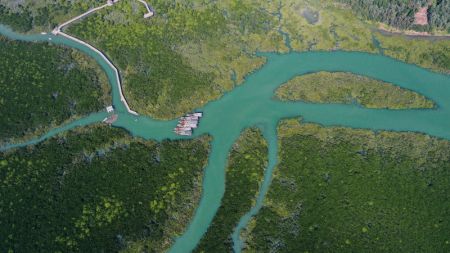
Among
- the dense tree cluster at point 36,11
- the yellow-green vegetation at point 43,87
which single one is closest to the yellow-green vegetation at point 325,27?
the yellow-green vegetation at point 43,87

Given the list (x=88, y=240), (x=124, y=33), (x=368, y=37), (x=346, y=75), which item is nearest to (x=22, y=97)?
(x=124, y=33)

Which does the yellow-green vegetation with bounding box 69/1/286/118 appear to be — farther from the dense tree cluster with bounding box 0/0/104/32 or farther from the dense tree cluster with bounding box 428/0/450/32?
the dense tree cluster with bounding box 428/0/450/32

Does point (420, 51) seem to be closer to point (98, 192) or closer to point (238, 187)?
point (238, 187)

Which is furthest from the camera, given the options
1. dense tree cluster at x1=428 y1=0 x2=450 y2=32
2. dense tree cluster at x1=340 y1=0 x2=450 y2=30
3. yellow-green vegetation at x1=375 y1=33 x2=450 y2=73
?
dense tree cluster at x1=340 y1=0 x2=450 y2=30

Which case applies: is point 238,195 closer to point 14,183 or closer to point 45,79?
point 14,183

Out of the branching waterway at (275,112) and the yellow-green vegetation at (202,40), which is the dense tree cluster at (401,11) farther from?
the branching waterway at (275,112)

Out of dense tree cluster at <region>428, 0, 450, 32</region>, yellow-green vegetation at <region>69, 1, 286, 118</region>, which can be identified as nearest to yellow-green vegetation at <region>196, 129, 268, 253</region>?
yellow-green vegetation at <region>69, 1, 286, 118</region>
